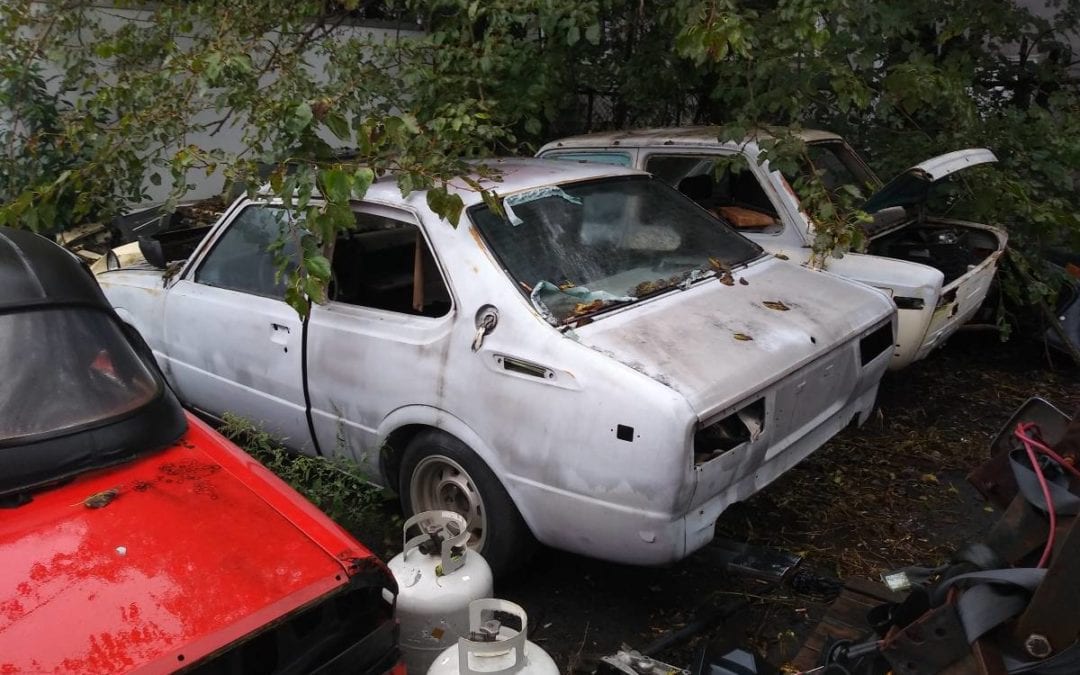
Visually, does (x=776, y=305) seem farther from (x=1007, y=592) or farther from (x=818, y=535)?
(x=1007, y=592)

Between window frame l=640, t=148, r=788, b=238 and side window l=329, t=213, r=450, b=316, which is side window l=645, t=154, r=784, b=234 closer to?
window frame l=640, t=148, r=788, b=238

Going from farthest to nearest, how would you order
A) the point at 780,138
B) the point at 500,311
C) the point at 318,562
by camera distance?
the point at 780,138 → the point at 500,311 → the point at 318,562

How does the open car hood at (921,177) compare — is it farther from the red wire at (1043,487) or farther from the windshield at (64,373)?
the windshield at (64,373)

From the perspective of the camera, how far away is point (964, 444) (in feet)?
15.3

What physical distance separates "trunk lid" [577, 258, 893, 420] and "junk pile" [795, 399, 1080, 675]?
0.76 m

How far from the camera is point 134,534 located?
2105mm

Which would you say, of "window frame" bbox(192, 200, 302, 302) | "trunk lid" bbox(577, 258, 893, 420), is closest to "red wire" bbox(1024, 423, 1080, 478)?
"trunk lid" bbox(577, 258, 893, 420)

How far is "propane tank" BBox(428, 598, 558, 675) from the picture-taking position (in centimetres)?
220

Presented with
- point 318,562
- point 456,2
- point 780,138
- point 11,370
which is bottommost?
point 318,562

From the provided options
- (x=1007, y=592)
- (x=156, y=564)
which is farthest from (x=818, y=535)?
(x=156, y=564)

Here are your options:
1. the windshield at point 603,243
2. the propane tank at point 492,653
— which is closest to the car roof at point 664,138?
the windshield at point 603,243

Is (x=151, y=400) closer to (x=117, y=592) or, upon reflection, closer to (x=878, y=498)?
(x=117, y=592)

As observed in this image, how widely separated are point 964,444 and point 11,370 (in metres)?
4.61

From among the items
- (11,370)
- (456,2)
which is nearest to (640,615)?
(11,370)
